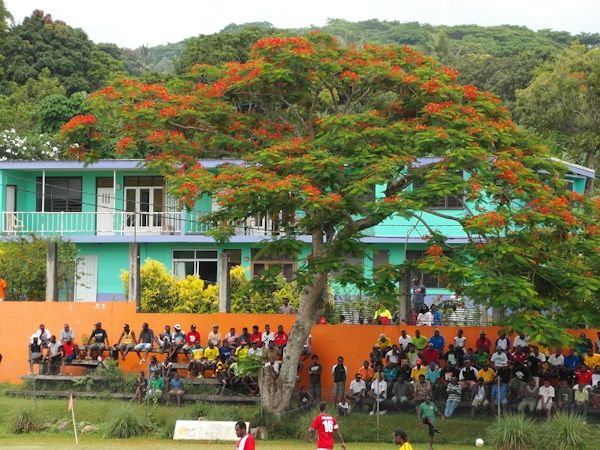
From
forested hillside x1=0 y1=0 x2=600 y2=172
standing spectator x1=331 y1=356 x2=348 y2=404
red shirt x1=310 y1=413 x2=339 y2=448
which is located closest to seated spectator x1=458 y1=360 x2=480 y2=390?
standing spectator x1=331 y1=356 x2=348 y2=404

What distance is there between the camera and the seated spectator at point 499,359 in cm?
2939

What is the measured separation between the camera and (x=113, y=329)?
34562 millimetres

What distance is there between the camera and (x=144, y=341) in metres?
33.0

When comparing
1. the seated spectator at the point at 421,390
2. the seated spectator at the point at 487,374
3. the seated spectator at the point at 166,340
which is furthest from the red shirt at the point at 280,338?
the seated spectator at the point at 487,374

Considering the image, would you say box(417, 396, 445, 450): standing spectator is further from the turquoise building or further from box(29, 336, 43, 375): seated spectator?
the turquoise building

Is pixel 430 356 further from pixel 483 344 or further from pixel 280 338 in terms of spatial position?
pixel 280 338

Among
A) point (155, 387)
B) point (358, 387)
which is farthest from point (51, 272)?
point (358, 387)

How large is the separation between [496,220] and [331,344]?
8651 mm

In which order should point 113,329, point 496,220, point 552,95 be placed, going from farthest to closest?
point 552,95 → point 113,329 → point 496,220

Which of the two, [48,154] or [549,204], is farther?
[48,154]

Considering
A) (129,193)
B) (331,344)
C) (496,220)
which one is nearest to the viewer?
(496,220)

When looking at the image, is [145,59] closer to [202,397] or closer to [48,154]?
[48,154]

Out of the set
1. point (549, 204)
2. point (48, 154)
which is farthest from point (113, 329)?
point (48, 154)

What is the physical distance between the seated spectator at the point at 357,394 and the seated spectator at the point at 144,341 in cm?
652
